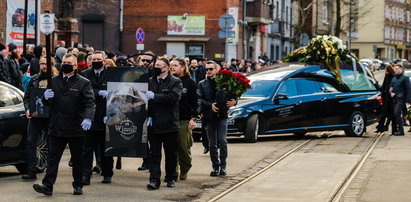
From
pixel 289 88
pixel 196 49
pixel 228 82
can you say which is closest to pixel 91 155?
pixel 228 82

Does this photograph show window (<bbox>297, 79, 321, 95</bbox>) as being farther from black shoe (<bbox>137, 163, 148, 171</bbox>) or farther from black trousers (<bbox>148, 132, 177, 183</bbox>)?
black trousers (<bbox>148, 132, 177, 183</bbox>)

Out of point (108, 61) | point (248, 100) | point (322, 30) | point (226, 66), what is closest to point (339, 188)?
point (108, 61)

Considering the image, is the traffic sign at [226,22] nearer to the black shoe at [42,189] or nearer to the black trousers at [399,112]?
the black trousers at [399,112]

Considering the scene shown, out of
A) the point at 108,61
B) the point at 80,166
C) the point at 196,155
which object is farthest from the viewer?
the point at 196,155

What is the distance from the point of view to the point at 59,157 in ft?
37.5

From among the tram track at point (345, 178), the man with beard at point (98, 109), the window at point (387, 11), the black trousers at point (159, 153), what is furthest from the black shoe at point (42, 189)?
the window at point (387, 11)

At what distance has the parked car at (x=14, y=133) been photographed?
12.9 m

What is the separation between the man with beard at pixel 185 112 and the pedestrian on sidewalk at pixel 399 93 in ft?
34.4

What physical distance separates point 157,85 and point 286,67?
9.40 m

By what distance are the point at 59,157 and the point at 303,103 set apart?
32.8 feet

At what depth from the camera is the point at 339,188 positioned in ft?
41.4

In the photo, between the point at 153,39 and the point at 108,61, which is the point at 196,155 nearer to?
the point at 108,61

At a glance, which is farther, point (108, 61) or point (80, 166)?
point (108, 61)

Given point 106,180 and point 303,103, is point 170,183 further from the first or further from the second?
point 303,103
